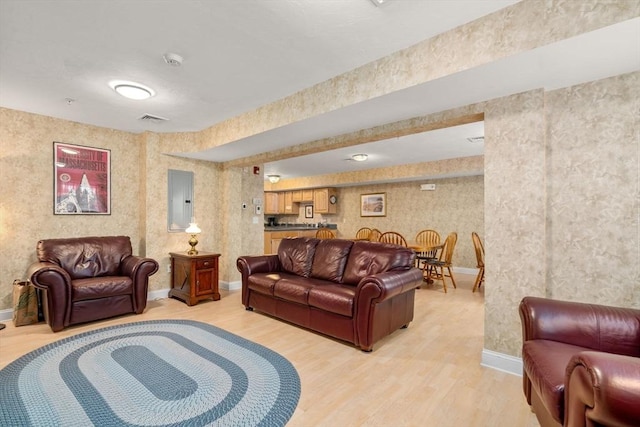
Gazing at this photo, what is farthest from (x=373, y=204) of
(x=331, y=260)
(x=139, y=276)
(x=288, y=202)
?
(x=139, y=276)

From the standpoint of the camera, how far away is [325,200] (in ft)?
28.4

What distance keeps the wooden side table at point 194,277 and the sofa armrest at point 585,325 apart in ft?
12.8

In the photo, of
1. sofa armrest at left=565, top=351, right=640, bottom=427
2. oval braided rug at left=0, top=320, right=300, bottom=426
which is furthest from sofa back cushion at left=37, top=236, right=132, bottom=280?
sofa armrest at left=565, top=351, right=640, bottom=427

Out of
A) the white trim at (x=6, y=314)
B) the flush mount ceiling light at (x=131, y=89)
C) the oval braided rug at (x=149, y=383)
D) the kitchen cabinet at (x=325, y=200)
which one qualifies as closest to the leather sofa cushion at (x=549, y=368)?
the oval braided rug at (x=149, y=383)

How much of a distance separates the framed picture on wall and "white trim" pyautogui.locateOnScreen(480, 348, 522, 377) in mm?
5551

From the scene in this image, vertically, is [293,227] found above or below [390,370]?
above

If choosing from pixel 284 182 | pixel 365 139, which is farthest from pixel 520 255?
pixel 284 182

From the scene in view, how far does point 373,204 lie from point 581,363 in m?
7.12

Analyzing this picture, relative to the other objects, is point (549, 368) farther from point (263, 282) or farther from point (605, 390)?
point (263, 282)

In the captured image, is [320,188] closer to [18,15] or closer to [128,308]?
[128,308]

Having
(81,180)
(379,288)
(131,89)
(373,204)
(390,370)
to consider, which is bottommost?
(390,370)

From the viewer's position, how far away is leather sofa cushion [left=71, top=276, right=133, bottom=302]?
331cm

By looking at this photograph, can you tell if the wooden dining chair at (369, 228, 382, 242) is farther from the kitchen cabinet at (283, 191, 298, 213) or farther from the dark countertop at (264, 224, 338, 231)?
the kitchen cabinet at (283, 191, 298, 213)

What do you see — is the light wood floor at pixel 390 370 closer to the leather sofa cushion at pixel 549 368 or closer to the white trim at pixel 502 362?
the white trim at pixel 502 362
